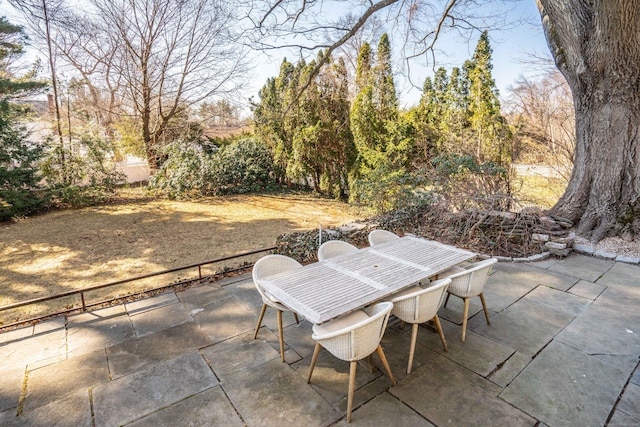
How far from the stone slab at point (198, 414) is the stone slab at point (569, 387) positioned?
5.57ft

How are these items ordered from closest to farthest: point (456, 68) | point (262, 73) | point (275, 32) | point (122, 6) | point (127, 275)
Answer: point (127, 275) < point (275, 32) < point (456, 68) < point (122, 6) < point (262, 73)

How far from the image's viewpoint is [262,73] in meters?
12.0

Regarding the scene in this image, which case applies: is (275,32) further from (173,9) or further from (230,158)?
(173,9)

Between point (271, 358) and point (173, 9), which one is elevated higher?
point (173, 9)

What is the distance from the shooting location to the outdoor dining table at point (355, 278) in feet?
6.88

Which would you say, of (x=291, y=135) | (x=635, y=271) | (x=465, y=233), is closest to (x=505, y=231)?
(x=465, y=233)

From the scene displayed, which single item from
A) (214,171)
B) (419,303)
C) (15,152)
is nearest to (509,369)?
(419,303)

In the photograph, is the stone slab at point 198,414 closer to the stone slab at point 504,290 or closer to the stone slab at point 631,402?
the stone slab at point 631,402

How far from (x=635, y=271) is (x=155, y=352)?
5297mm

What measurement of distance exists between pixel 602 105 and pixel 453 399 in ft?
16.1

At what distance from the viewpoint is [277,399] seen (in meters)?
2.09

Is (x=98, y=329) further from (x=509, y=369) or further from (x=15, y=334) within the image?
(x=509, y=369)

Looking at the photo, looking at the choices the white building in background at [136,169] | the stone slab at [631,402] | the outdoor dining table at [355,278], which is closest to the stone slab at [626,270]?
the stone slab at [631,402]

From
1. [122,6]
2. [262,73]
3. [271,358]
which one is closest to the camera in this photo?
[271,358]
